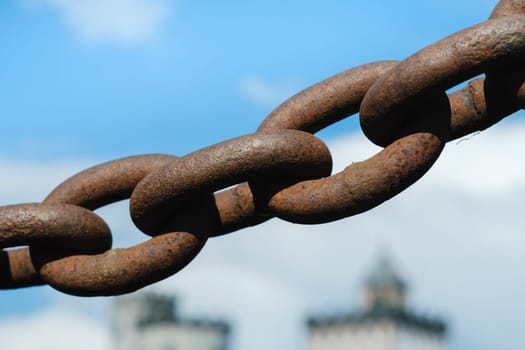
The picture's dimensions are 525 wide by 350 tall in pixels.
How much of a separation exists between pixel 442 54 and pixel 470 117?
17cm

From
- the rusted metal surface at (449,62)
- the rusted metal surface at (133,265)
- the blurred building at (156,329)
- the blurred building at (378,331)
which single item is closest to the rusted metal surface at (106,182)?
the rusted metal surface at (133,265)

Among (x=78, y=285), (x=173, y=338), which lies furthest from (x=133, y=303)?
(x=78, y=285)

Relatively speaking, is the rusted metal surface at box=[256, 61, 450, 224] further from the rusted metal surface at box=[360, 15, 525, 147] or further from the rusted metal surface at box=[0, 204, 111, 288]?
the rusted metal surface at box=[0, 204, 111, 288]

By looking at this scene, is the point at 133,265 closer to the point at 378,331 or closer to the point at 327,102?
the point at 327,102

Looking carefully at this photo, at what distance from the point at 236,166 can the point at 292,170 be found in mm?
101

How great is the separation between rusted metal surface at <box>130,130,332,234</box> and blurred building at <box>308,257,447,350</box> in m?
55.3

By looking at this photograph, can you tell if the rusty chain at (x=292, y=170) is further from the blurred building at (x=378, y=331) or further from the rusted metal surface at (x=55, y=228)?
the blurred building at (x=378, y=331)

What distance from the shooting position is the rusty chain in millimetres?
1776

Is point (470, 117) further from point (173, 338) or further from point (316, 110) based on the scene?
point (173, 338)

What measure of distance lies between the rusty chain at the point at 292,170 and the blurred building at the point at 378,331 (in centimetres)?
5513

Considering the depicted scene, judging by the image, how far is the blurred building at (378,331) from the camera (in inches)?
2261

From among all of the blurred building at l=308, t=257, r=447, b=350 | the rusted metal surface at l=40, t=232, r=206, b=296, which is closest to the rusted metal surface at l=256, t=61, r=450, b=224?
the rusted metal surface at l=40, t=232, r=206, b=296

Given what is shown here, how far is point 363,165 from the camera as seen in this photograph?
1865mm

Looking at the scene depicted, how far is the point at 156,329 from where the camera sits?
5934cm
